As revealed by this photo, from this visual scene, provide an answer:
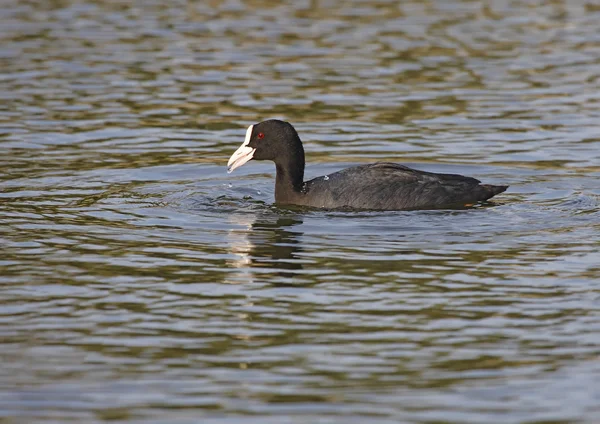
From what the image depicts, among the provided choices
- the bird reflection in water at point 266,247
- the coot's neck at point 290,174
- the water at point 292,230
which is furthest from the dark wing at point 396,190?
the bird reflection in water at point 266,247

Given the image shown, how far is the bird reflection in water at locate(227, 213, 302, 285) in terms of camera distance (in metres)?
8.84

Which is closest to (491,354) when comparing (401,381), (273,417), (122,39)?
(401,381)

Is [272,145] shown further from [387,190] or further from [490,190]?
[490,190]

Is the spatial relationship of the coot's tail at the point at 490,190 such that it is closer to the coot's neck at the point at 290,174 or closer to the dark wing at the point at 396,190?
the dark wing at the point at 396,190

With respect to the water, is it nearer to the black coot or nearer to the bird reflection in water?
the bird reflection in water

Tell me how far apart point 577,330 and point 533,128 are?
758cm

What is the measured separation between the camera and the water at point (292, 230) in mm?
6430

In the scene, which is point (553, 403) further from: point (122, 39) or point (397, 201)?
point (122, 39)

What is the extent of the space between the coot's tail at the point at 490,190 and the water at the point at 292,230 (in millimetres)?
250

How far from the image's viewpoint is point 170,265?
8.96m

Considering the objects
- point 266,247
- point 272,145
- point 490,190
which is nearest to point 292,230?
point 266,247

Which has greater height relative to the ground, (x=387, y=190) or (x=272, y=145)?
(x=272, y=145)

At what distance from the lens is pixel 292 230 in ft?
33.9

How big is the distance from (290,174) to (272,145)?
355mm
